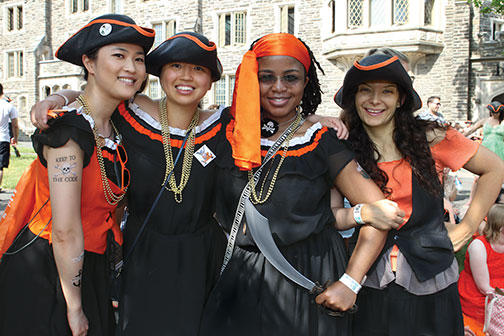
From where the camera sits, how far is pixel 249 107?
2.17 metres

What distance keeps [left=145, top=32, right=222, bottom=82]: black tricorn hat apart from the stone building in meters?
15.0

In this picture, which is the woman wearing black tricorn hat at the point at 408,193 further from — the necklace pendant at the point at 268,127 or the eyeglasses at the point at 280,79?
the necklace pendant at the point at 268,127

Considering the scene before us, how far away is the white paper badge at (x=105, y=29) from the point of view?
2.19 m

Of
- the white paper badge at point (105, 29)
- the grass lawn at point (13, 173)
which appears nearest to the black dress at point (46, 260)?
the white paper badge at point (105, 29)

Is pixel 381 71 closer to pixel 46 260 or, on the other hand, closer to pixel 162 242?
pixel 162 242

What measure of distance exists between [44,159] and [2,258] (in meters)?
0.59

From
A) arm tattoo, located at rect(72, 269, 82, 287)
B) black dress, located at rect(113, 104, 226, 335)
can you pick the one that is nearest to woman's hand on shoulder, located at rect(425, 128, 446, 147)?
black dress, located at rect(113, 104, 226, 335)

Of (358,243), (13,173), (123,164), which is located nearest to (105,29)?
(123,164)

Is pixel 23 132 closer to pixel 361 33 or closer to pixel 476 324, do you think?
pixel 361 33

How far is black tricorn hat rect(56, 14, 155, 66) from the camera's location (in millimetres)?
2184

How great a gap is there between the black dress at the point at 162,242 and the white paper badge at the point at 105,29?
461 millimetres

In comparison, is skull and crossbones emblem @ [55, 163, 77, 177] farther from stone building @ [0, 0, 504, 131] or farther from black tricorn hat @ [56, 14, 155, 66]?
stone building @ [0, 0, 504, 131]

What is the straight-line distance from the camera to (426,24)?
18328mm

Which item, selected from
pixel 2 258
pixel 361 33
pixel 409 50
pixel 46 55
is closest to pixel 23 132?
pixel 46 55
